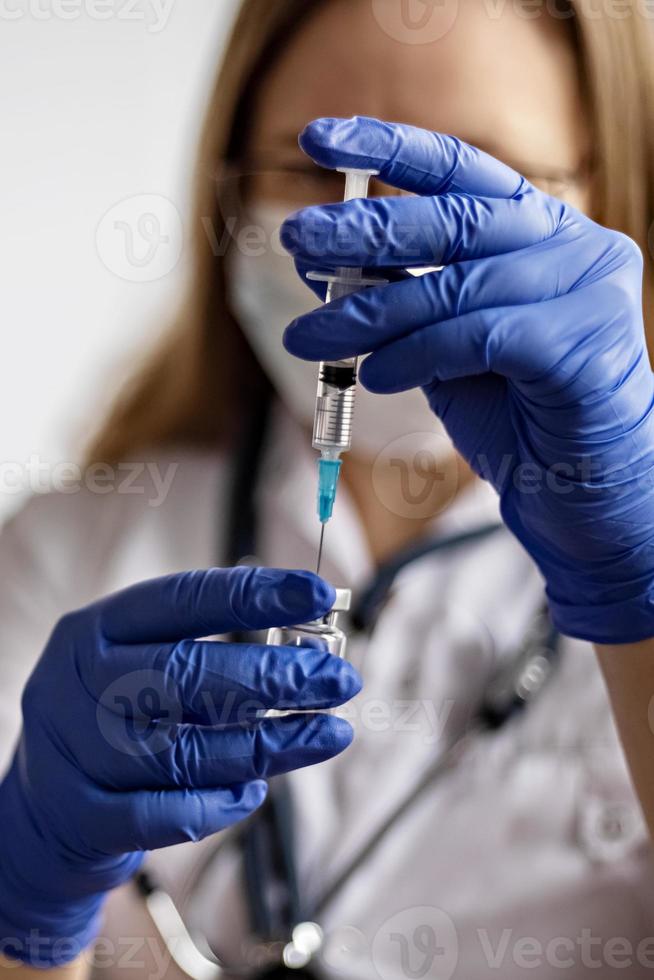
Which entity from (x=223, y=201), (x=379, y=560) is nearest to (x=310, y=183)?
(x=223, y=201)

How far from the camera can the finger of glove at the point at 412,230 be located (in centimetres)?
63

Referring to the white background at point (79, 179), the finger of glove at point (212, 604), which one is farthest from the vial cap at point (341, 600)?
the white background at point (79, 179)

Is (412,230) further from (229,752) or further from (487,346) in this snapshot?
(229,752)

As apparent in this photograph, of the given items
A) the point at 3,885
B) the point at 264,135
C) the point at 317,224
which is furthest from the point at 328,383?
the point at 3,885

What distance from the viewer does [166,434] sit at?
129 centimetres

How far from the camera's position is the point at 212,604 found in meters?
0.71

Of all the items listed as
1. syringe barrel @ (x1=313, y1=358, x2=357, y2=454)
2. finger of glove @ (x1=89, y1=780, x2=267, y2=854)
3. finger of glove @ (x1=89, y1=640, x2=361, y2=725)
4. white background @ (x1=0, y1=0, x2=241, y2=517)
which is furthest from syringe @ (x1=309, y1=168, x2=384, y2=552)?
white background @ (x1=0, y1=0, x2=241, y2=517)

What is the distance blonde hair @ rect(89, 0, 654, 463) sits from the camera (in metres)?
0.98

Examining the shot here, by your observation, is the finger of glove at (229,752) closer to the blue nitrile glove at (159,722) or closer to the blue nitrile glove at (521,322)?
the blue nitrile glove at (159,722)

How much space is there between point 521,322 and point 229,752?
386 millimetres

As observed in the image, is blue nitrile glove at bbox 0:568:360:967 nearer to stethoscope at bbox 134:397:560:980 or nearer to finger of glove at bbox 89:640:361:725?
finger of glove at bbox 89:640:361:725

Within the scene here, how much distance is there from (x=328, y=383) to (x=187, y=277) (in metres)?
0.64

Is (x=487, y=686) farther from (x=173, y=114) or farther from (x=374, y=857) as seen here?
(x=173, y=114)

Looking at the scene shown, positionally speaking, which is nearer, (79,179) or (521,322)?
(521,322)
